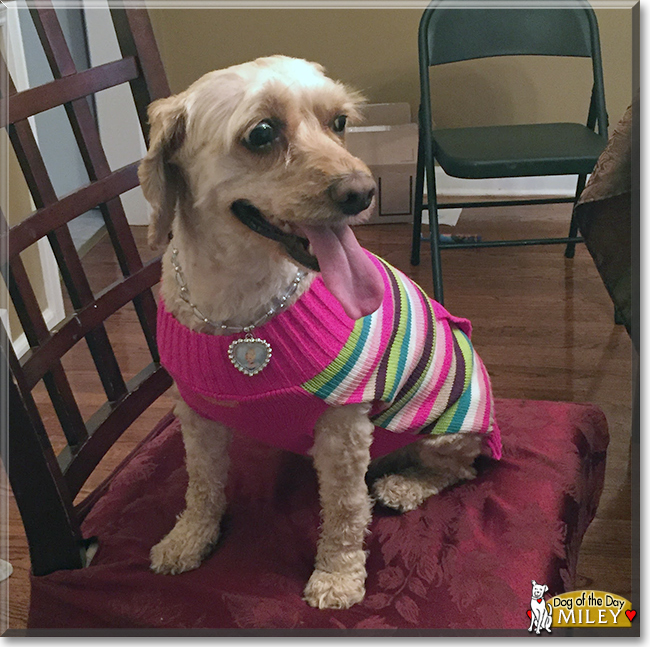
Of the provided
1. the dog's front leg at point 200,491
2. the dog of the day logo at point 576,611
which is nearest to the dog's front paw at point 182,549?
the dog's front leg at point 200,491

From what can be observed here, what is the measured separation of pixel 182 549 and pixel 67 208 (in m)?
0.52

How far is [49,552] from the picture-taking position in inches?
39.3

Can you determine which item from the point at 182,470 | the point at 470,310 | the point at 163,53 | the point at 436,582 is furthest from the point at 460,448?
the point at 163,53

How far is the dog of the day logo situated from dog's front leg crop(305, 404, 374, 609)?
232 mm

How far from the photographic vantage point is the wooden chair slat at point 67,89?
0.90 metres

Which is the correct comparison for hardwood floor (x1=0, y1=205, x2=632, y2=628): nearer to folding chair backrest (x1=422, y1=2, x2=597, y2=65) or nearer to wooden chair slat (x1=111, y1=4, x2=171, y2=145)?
folding chair backrest (x1=422, y1=2, x2=597, y2=65)

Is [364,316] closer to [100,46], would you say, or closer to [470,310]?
[470,310]

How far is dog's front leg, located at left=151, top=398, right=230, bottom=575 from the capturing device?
3.44ft

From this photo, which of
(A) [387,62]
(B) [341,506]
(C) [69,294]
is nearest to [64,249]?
(C) [69,294]

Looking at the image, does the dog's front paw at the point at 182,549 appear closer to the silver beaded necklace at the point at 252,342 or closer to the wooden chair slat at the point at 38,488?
the wooden chair slat at the point at 38,488

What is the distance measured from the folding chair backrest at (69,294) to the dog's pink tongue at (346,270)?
0.39 meters

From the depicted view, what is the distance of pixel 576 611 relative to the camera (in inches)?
37.5

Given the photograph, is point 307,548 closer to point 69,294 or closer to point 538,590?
point 538,590

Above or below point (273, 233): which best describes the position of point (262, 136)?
above
